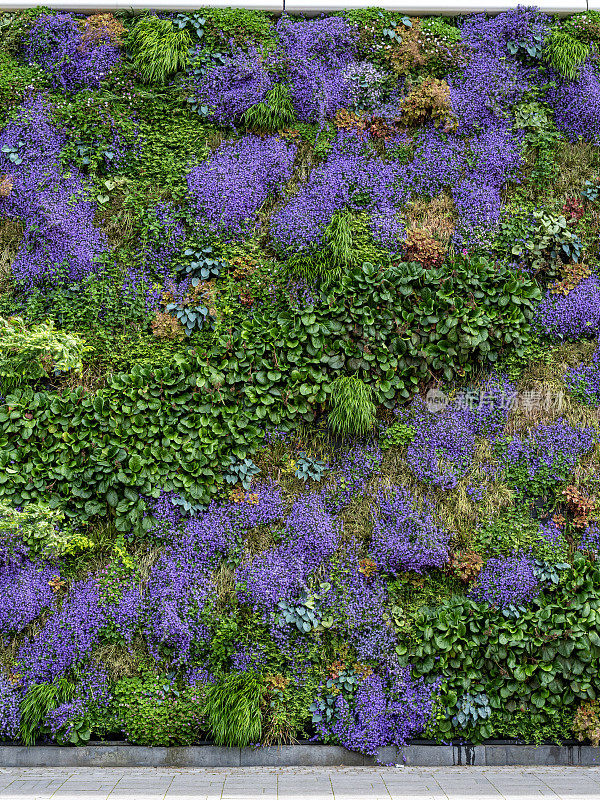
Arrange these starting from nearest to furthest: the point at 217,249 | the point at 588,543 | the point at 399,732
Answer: the point at 399,732 → the point at 588,543 → the point at 217,249

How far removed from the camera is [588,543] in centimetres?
554

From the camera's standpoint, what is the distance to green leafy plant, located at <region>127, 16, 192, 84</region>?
6000 mm

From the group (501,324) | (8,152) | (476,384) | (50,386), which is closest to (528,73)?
(501,324)

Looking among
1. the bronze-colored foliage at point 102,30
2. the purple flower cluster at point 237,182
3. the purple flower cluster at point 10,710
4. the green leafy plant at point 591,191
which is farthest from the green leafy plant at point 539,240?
the purple flower cluster at point 10,710

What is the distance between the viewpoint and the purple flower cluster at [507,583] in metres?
5.32

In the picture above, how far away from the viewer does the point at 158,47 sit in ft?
19.7

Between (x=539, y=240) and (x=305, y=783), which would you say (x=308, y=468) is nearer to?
(x=305, y=783)

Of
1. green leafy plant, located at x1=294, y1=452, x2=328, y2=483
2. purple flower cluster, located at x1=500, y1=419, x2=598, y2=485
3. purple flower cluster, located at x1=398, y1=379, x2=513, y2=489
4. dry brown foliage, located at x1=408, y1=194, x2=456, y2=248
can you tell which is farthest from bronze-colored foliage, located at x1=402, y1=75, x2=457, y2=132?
green leafy plant, located at x1=294, y1=452, x2=328, y2=483

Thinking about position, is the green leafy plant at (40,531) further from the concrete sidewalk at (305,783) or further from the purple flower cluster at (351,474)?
the purple flower cluster at (351,474)

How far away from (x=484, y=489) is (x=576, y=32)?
5125mm

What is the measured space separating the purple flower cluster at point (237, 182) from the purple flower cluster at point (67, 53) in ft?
5.07

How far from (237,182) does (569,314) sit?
11.9 ft

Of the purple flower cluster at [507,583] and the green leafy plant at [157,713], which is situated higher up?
the purple flower cluster at [507,583]

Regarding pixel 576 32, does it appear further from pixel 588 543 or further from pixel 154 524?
pixel 154 524
